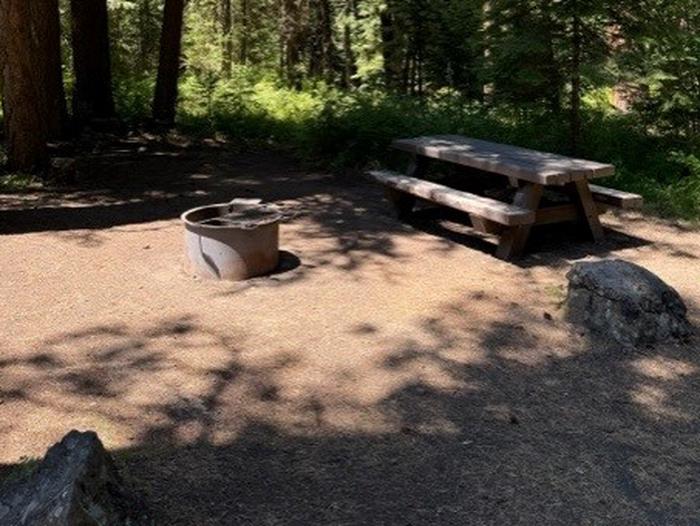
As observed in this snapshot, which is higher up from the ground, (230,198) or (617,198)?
(617,198)

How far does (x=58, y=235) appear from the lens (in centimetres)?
744

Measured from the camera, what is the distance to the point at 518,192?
6820 mm

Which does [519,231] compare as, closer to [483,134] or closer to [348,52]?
[483,134]

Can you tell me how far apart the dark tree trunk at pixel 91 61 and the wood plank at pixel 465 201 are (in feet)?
23.8

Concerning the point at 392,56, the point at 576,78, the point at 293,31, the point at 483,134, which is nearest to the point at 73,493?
the point at 576,78

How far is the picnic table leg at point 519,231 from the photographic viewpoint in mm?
6684

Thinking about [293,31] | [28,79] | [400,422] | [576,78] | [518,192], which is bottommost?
[400,422]

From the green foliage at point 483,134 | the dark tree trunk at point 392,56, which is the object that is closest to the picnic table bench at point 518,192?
the green foliage at point 483,134

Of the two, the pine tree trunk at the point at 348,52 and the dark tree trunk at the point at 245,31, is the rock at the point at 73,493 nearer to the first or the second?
the pine tree trunk at the point at 348,52

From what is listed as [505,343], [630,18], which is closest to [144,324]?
[505,343]

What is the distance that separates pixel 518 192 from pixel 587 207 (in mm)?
838

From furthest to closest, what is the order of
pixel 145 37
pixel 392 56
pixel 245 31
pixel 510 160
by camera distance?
pixel 245 31 < pixel 145 37 < pixel 392 56 < pixel 510 160

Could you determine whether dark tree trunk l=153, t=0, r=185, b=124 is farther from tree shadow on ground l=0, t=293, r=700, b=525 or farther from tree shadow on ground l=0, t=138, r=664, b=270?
tree shadow on ground l=0, t=293, r=700, b=525

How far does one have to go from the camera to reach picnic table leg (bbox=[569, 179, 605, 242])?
7137mm
